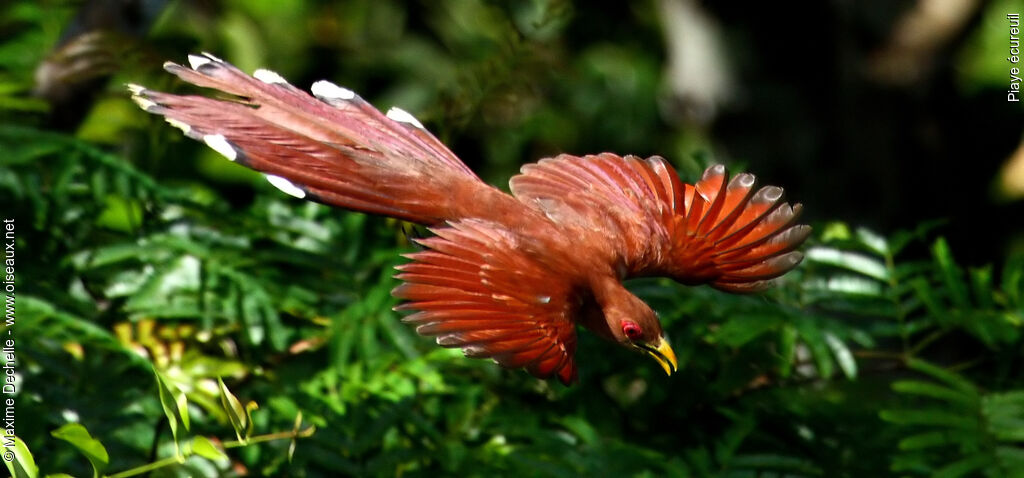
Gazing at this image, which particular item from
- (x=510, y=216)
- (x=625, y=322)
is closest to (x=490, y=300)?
(x=510, y=216)

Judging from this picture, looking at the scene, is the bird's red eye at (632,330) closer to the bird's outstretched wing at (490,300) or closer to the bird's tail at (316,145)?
the bird's outstretched wing at (490,300)

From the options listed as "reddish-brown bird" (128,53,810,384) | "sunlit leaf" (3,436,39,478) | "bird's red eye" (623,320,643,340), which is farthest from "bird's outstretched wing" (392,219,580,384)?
"sunlit leaf" (3,436,39,478)

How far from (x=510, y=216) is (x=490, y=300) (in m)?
0.17

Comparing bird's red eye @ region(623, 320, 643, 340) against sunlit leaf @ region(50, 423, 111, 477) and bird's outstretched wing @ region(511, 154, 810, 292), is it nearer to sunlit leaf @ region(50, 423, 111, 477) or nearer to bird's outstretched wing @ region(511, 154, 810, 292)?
bird's outstretched wing @ region(511, 154, 810, 292)

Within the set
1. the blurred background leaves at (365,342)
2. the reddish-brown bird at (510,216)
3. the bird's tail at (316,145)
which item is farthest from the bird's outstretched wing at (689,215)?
the blurred background leaves at (365,342)

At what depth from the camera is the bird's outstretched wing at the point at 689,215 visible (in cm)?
204

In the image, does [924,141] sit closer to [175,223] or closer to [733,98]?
[733,98]

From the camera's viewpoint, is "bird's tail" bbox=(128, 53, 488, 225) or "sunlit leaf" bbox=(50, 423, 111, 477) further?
"bird's tail" bbox=(128, 53, 488, 225)

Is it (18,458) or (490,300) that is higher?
(490,300)

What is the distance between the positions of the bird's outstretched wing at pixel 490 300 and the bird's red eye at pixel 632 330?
0.46ft

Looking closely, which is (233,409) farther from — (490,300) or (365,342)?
(365,342)

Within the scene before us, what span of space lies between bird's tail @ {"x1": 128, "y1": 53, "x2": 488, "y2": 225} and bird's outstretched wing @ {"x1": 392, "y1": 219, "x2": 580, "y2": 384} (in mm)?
84

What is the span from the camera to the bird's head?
1.93 metres

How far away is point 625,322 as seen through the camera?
1.95 m
